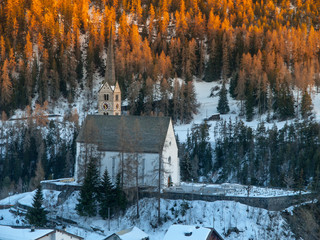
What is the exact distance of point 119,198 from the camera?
2025 inches

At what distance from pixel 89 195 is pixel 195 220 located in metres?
10.7

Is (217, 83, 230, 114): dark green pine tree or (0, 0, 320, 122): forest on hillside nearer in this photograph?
(217, 83, 230, 114): dark green pine tree

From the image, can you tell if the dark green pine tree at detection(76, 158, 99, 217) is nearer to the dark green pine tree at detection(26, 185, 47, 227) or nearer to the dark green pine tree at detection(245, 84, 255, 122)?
the dark green pine tree at detection(26, 185, 47, 227)

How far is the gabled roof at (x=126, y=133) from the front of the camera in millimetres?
55500

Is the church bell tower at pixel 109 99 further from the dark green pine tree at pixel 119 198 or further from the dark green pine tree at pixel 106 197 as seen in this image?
the dark green pine tree at pixel 119 198

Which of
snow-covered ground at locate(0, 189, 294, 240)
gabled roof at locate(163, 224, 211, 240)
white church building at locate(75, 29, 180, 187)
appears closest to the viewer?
gabled roof at locate(163, 224, 211, 240)

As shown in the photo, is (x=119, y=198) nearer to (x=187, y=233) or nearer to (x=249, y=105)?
(x=187, y=233)

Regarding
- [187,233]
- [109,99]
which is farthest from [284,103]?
[187,233]

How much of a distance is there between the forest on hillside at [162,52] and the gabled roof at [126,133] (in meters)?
32.2

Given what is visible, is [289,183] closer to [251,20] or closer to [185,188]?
[185,188]

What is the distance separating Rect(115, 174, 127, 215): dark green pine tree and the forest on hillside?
38.4 metres

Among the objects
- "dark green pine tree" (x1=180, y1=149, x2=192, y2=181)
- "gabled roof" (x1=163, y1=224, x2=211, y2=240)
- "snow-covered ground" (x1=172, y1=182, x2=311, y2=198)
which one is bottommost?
"gabled roof" (x1=163, y1=224, x2=211, y2=240)

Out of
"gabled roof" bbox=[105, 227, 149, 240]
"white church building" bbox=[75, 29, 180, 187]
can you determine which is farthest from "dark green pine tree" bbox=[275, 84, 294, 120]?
"gabled roof" bbox=[105, 227, 149, 240]

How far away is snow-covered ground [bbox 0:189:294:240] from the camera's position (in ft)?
157
